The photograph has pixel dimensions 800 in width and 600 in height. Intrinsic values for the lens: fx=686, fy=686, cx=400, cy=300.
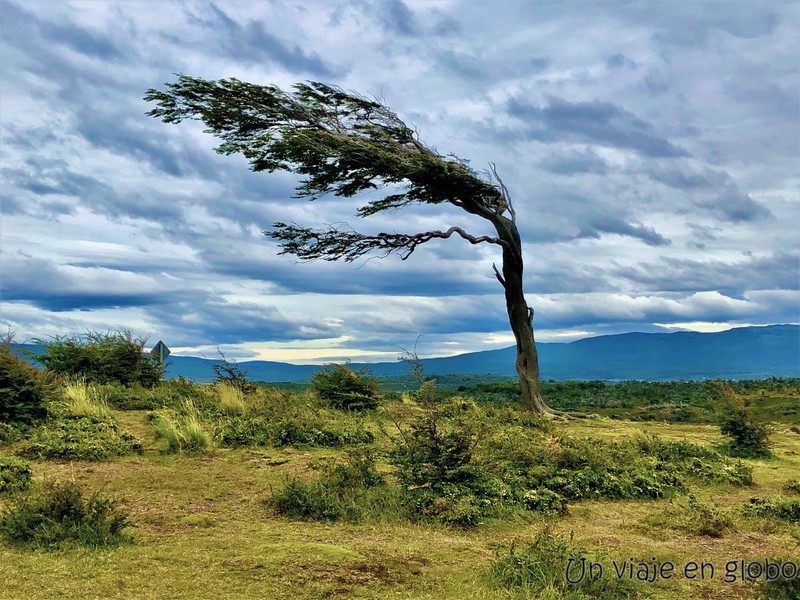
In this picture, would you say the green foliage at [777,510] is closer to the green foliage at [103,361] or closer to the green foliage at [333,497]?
the green foliage at [333,497]

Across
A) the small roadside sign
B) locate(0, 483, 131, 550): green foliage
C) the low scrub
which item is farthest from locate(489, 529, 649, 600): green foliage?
the small roadside sign

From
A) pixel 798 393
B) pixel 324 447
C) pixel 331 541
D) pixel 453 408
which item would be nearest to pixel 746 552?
pixel 331 541

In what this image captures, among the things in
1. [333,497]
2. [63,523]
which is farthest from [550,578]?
[63,523]

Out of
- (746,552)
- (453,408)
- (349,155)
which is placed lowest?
(746,552)

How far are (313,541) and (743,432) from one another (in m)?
11.6

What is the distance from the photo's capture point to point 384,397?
19.5m

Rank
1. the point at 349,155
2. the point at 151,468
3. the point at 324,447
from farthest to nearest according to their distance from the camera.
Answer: the point at 349,155
the point at 324,447
the point at 151,468

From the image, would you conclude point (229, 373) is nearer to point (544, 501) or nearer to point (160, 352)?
point (160, 352)

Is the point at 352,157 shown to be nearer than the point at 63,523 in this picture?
No

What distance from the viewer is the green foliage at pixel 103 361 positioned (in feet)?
68.5

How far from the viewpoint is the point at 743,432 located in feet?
50.0

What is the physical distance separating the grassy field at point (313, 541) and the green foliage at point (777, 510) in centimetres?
13

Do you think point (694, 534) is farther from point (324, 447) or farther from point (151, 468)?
point (151, 468)

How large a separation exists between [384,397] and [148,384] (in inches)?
300
